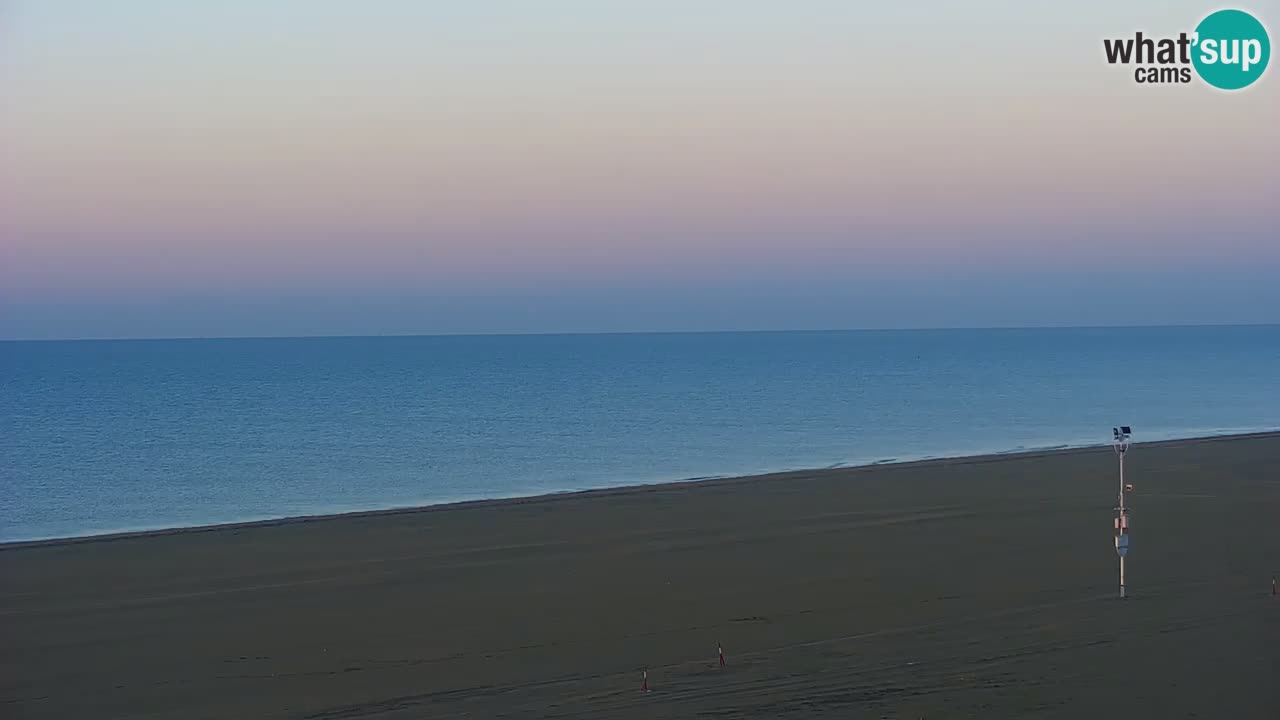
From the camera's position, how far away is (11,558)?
36688mm

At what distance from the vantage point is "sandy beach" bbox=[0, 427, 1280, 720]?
20.5m

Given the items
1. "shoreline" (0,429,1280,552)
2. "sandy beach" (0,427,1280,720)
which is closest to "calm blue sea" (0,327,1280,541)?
"shoreline" (0,429,1280,552)

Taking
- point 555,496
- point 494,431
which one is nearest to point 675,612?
point 555,496

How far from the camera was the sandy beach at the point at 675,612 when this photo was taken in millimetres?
20484

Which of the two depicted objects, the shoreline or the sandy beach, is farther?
the shoreline

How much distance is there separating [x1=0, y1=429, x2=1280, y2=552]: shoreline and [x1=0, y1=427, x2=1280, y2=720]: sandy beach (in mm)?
605

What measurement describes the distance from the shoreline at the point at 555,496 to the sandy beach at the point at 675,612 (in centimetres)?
60

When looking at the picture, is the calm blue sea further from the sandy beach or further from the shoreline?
the sandy beach

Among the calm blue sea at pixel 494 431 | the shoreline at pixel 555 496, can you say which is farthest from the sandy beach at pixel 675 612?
the calm blue sea at pixel 494 431

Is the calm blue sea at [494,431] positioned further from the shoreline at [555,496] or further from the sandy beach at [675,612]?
the sandy beach at [675,612]

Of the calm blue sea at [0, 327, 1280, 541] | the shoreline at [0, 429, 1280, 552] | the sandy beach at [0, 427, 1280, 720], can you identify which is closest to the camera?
the sandy beach at [0, 427, 1280, 720]

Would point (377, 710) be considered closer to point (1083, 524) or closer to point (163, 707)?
point (163, 707)

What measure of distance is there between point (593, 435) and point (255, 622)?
185ft

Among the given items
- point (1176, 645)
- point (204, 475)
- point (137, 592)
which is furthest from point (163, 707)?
point (204, 475)
